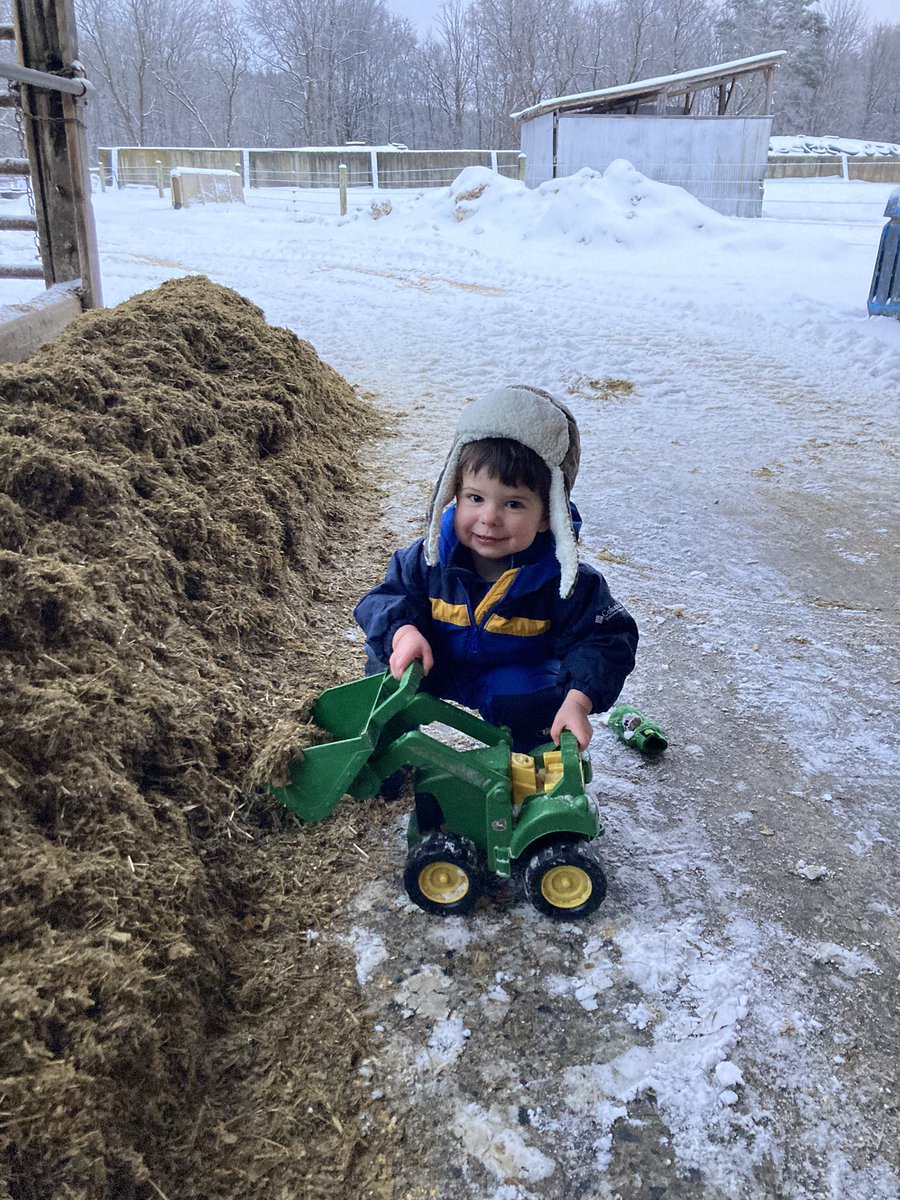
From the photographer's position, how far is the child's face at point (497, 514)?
218 cm

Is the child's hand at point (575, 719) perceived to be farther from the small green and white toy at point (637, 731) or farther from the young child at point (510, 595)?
the small green and white toy at point (637, 731)

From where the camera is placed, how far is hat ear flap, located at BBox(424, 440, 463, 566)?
223cm

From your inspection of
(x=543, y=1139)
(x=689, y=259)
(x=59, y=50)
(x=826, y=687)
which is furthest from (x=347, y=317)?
(x=543, y=1139)

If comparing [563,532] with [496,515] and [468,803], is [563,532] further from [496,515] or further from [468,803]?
[468,803]

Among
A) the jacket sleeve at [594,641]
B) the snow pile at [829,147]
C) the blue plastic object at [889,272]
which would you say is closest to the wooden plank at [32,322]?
the jacket sleeve at [594,641]

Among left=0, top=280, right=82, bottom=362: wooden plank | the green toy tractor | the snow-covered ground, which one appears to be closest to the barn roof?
the snow-covered ground

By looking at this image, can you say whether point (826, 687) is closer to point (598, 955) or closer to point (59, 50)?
point (598, 955)

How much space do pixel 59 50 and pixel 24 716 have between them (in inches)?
220

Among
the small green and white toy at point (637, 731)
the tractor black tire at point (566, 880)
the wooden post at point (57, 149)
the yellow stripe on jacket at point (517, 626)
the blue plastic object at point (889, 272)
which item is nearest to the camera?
the tractor black tire at point (566, 880)

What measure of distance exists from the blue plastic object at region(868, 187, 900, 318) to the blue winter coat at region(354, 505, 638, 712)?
7972 mm

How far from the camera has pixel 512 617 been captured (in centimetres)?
233

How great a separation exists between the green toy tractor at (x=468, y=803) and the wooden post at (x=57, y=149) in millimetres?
5118

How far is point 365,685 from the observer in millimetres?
2209

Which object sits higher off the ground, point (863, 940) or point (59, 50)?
point (59, 50)
